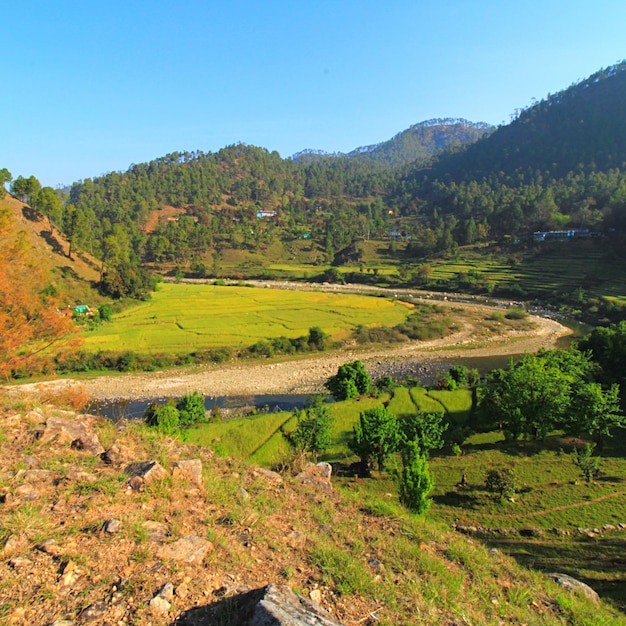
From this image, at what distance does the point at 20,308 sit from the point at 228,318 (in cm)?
4714

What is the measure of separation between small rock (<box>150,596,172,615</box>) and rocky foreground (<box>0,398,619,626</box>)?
0.04 feet

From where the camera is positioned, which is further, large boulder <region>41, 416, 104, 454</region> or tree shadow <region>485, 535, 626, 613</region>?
tree shadow <region>485, 535, 626, 613</region>

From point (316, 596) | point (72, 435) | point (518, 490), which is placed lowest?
point (518, 490)

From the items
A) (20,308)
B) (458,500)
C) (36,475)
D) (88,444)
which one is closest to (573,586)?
(458,500)

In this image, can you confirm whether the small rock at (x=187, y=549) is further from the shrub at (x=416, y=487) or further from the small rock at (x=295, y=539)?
the shrub at (x=416, y=487)

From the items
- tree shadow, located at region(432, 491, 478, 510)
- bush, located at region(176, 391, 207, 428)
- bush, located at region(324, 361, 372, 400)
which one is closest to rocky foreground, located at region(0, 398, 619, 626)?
tree shadow, located at region(432, 491, 478, 510)

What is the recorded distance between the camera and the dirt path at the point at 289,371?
36.9 meters

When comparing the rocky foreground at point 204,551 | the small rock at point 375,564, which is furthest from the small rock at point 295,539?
the small rock at point 375,564

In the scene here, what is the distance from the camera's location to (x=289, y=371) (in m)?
42.2

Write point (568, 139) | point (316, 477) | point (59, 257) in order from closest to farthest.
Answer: point (316, 477), point (59, 257), point (568, 139)

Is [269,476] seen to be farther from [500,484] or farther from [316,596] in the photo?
[500,484]

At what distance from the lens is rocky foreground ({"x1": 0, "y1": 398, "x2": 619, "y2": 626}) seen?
4.01 m

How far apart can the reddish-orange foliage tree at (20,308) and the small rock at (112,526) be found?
7.26m

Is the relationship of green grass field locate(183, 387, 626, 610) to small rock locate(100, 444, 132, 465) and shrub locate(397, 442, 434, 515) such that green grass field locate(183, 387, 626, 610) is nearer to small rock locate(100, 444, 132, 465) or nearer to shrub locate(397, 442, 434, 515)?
shrub locate(397, 442, 434, 515)
